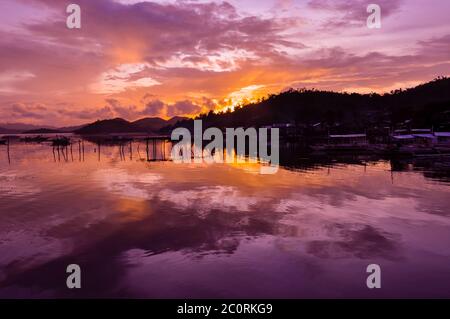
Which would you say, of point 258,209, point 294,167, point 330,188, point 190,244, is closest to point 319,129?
point 294,167

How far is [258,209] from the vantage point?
22.9 metres

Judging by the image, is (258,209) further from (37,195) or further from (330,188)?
(37,195)

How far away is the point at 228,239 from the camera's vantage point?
16.8 metres

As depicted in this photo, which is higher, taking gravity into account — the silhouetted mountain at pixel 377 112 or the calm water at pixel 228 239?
the silhouetted mountain at pixel 377 112

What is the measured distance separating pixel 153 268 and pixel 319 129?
10954 centimetres

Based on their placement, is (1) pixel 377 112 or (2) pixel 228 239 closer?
(2) pixel 228 239

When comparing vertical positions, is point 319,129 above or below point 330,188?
above

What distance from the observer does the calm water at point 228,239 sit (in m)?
12.1

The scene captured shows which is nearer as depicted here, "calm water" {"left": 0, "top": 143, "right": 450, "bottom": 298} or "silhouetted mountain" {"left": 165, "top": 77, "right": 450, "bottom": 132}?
"calm water" {"left": 0, "top": 143, "right": 450, "bottom": 298}

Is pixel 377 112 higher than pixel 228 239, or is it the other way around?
pixel 377 112

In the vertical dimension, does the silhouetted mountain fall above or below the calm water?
above

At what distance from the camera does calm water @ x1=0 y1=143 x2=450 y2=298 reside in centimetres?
1212
